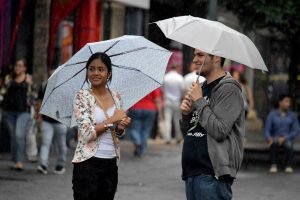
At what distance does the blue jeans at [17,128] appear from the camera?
12.4 meters

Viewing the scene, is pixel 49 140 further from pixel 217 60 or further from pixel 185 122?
pixel 217 60

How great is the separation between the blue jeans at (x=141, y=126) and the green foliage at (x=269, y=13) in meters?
2.59

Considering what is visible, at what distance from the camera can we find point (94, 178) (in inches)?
233

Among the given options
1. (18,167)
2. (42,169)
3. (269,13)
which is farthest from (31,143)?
(269,13)

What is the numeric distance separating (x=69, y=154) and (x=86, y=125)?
9.94 meters

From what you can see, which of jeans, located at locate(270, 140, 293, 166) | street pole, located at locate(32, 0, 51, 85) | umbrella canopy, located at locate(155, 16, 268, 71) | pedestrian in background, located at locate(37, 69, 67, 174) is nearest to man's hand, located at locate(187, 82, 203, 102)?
umbrella canopy, located at locate(155, 16, 268, 71)

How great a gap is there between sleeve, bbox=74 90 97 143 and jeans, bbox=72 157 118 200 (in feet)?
0.58

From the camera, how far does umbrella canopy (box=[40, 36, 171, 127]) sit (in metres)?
6.51

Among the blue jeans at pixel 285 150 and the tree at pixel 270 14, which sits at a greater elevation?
the tree at pixel 270 14

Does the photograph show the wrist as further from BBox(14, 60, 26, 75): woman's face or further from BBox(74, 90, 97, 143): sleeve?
BBox(14, 60, 26, 75): woman's face

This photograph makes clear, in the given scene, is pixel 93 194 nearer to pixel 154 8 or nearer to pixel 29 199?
pixel 29 199

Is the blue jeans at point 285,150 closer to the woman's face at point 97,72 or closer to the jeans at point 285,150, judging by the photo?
the jeans at point 285,150

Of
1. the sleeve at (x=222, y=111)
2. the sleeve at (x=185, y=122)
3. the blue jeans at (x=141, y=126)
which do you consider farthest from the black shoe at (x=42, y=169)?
the sleeve at (x=222, y=111)

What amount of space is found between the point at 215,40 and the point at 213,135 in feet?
2.17
